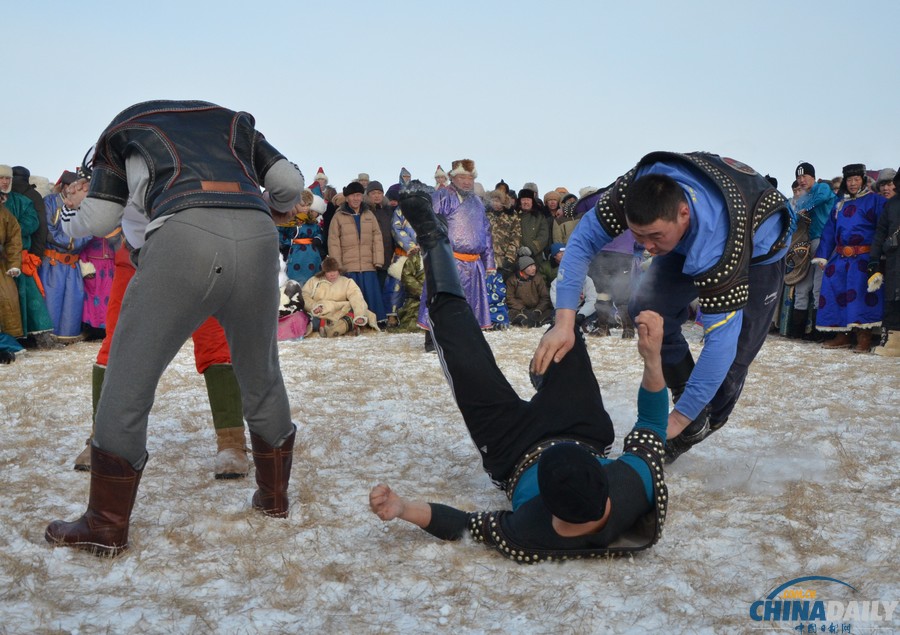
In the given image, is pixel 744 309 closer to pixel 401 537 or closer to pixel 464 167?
pixel 401 537

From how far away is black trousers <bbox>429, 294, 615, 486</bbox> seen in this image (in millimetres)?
3096

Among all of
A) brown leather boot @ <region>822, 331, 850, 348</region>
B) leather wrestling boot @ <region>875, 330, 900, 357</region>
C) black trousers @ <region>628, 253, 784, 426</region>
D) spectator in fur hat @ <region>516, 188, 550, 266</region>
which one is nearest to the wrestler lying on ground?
black trousers @ <region>628, 253, 784, 426</region>

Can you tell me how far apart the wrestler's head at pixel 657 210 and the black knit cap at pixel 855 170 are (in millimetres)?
6582

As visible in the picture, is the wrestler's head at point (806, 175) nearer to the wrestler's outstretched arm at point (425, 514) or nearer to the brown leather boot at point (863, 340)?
the brown leather boot at point (863, 340)

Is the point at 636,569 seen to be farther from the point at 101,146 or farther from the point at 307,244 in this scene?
the point at 307,244

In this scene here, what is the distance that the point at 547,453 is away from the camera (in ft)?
8.20

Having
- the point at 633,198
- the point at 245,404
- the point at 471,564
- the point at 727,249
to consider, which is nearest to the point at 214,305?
the point at 245,404

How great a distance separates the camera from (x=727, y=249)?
313cm

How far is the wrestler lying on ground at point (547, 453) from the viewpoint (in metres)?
2.48

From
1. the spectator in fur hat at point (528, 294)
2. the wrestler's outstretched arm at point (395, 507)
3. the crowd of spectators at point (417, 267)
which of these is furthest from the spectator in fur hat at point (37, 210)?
the wrestler's outstretched arm at point (395, 507)

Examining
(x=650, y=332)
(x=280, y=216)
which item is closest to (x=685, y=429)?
(x=650, y=332)

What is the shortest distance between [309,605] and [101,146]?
169 cm

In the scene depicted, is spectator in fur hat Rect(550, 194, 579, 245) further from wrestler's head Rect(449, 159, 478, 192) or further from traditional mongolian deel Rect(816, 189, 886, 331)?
traditional mongolian deel Rect(816, 189, 886, 331)

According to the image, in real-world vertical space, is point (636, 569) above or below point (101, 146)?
below
